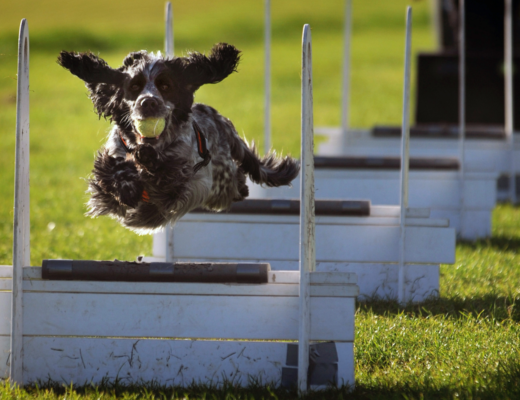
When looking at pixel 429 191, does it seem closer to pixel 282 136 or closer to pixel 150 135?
pixel 150 135

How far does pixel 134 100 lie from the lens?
2.59m

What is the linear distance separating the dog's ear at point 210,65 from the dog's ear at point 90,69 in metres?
0.26

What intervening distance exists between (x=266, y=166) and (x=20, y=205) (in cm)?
138

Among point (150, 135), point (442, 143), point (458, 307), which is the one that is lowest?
point (458, 307)

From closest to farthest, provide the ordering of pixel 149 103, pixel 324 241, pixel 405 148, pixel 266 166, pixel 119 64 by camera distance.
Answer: pixel 149 103 → pixel 119 64 → pixel 266 166 → pixel 405 148 → pixel 324 241

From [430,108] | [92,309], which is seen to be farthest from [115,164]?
[430,108]

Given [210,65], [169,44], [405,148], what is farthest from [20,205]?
[405,148]

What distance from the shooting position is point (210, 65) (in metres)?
2.78

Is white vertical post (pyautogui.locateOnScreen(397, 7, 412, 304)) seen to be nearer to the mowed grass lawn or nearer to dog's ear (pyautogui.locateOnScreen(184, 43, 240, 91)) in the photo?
the mowed grass lawn

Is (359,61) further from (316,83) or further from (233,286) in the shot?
(233,286)

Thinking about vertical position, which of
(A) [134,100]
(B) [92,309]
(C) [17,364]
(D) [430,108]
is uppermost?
(D) [430,108]

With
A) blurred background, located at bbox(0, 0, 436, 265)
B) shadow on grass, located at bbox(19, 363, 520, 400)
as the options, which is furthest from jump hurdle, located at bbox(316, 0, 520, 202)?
shadow on grass, located at bbox(19, 363, 520, 400)

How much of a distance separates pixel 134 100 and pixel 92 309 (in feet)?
2.69

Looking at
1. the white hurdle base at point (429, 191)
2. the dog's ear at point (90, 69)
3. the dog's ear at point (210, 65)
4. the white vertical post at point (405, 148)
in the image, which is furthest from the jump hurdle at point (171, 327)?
the white hurdle base at point (429, 191)
